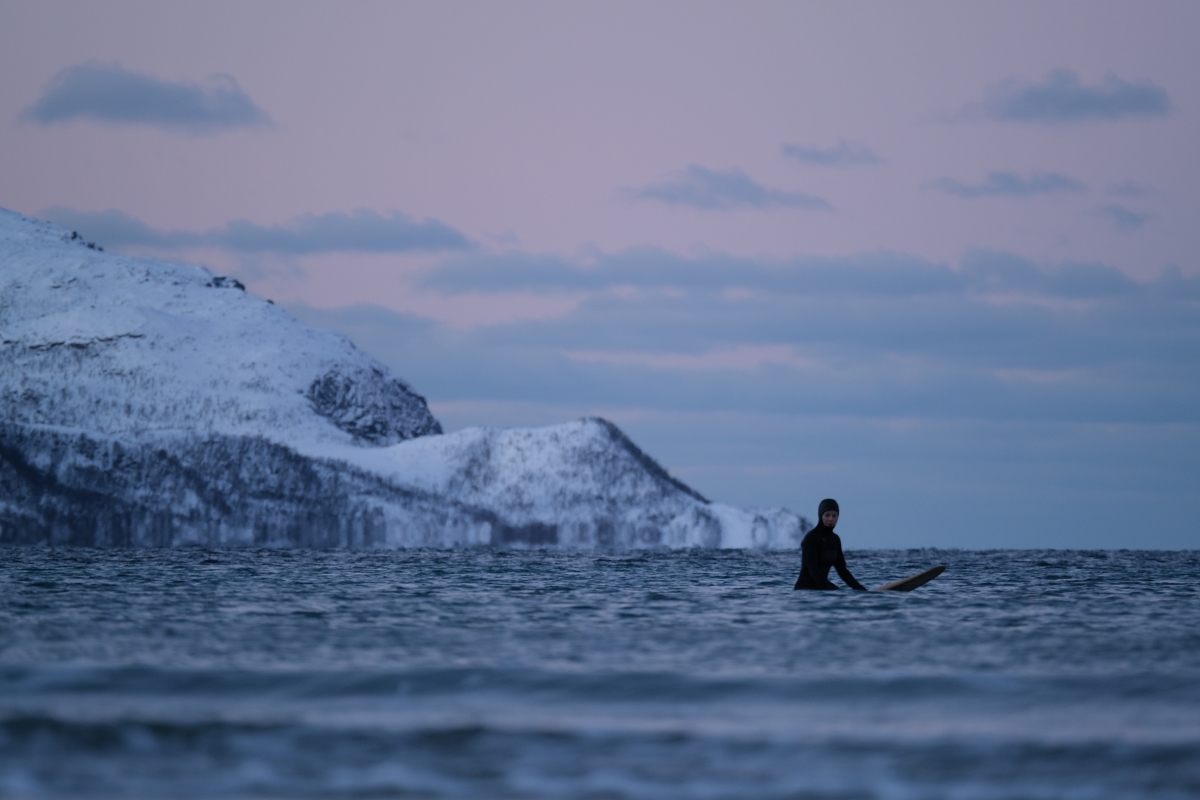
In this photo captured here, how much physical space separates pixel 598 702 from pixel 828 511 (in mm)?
11049

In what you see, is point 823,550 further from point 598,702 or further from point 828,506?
point 598,702

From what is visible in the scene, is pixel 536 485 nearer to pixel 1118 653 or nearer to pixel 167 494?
pixel 167 494

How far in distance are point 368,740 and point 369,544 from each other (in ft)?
593

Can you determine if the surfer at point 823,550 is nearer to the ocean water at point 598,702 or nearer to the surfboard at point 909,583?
the ocean water at point 598,702

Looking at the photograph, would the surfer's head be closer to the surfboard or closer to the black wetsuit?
the black wetsuit

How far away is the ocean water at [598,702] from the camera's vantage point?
11086mm

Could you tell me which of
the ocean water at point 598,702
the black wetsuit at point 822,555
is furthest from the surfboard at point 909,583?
the ocean water at point 598,702

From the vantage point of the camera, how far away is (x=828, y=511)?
82.2ft

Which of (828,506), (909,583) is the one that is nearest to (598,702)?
(828,506)

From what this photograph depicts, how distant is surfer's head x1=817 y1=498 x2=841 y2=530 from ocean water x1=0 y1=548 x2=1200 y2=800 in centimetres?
171

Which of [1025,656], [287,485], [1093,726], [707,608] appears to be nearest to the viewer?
[1093,726]

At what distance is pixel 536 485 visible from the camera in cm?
19900

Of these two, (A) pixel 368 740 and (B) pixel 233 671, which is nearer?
(A) pixel 368 740

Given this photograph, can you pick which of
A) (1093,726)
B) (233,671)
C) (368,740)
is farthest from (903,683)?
(233,671)
